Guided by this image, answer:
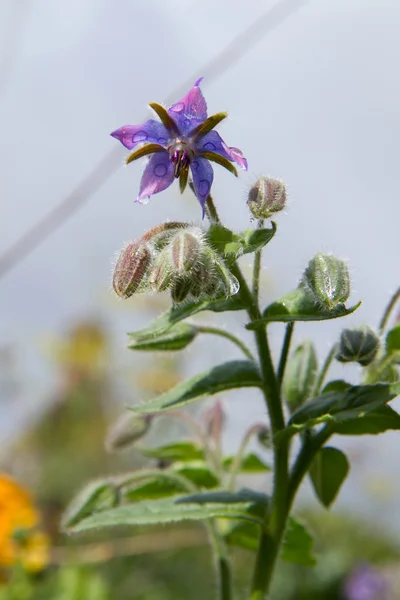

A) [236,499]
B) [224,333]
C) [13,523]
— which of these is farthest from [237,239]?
[13,523]

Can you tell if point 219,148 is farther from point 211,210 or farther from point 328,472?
point 328,472

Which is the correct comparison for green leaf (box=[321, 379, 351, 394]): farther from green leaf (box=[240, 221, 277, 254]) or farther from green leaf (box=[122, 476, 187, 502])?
green leaf (box=[122, 476, 187, 502])

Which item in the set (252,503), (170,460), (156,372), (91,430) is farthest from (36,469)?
(252,503)

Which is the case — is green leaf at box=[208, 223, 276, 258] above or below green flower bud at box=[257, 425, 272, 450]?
above

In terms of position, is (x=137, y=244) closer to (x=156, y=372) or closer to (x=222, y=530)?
(x=222, y=530)

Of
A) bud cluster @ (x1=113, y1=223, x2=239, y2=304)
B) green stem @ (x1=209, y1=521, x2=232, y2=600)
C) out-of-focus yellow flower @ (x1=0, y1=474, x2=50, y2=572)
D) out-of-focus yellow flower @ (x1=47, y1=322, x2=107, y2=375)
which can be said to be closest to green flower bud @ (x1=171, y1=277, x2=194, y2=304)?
bud cluster @ (x1=113, y1=223, x2=239, y2=304)

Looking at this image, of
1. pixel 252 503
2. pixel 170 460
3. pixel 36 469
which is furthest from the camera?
pixel 36 469
